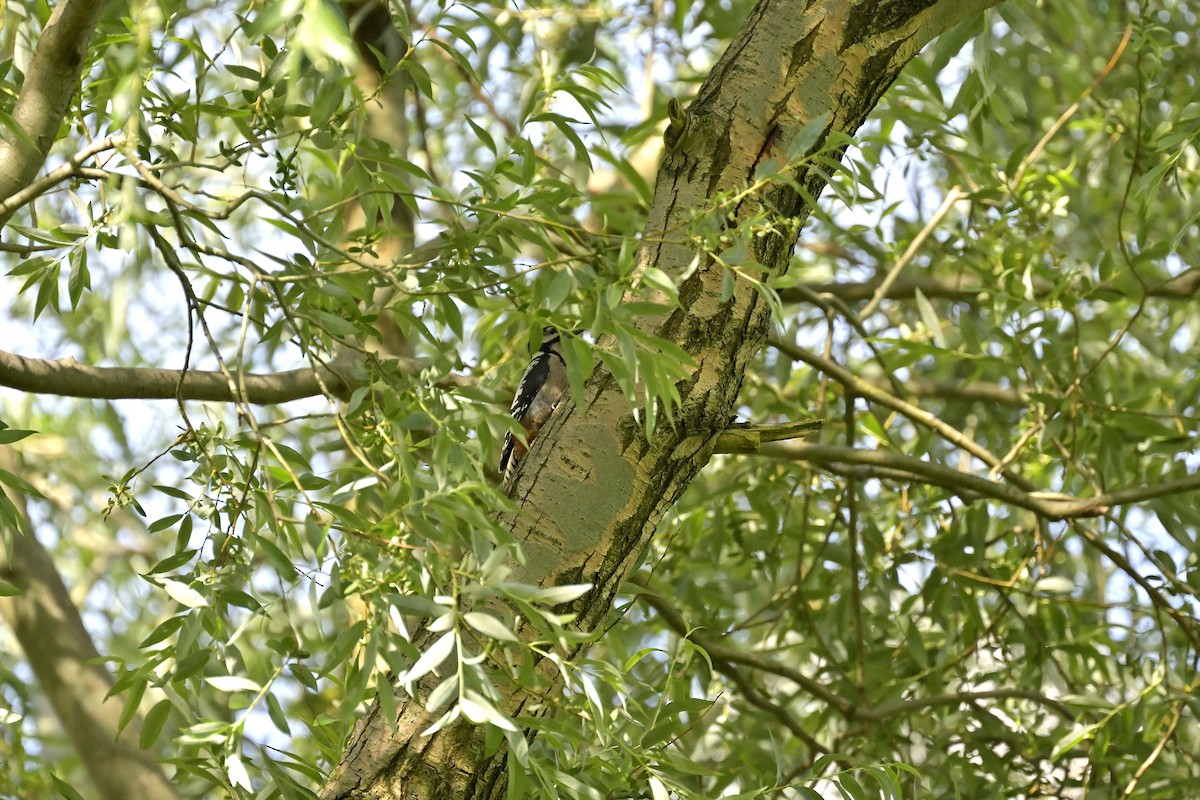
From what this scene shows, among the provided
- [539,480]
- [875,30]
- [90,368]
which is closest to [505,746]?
[539,480]

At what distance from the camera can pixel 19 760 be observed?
7.52 ft

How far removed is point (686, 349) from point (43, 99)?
76 cm

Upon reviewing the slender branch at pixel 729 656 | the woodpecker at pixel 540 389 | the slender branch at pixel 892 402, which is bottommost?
the slender branch at pixel 729 656

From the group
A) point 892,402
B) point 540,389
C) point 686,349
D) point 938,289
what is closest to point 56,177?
point 686,349

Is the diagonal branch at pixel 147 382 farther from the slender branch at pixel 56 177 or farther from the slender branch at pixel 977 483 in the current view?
the slender branch at pixel 977 483

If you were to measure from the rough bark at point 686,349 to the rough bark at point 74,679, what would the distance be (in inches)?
44.3

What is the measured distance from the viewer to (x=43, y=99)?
1238mm

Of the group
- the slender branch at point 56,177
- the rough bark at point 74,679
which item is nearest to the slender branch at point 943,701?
the rough bark at point 74,679

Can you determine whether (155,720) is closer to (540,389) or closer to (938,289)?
Result: (540,389)

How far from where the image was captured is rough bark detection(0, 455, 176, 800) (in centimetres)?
222

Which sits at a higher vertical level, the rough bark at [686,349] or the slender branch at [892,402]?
the slender branch at [892,402]

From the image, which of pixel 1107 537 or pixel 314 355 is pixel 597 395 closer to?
pixel 314 355

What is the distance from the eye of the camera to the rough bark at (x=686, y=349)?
4.20ft

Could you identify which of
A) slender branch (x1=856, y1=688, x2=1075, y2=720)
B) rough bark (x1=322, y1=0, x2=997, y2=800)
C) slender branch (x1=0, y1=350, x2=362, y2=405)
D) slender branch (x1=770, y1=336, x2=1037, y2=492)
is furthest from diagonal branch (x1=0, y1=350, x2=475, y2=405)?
slender branch (x1=856, y1=688, x2=1075, y2=720)
